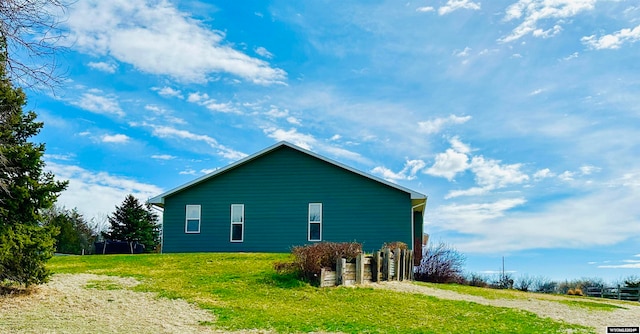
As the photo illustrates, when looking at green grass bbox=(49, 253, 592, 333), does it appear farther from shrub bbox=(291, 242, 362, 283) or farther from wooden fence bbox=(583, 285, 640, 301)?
wooden fence bbox=(583, 285, 640, 301)

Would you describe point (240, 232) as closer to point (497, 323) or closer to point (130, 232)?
point (497, 323)

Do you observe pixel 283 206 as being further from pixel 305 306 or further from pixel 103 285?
pixel 305 306

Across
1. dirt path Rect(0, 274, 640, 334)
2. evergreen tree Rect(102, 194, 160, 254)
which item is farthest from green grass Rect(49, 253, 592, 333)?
evergreen tree Rect(102, 194, 160, 254)

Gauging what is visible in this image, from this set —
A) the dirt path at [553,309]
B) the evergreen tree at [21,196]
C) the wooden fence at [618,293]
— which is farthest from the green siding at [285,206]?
the wooden fence at [618,293]

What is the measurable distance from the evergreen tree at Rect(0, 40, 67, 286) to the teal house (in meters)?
12.7

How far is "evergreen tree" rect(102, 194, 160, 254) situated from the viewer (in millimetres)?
46906

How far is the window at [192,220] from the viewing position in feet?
88.3

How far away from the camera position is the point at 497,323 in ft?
43.3

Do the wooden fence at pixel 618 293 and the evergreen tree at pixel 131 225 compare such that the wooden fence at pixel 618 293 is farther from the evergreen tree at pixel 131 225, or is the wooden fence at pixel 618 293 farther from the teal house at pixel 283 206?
the evergreen tree at pixel 131 225

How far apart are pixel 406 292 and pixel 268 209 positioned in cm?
1070

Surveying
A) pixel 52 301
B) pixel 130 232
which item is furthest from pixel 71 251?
pixel 52 301

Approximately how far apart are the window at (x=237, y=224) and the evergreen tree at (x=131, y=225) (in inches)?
877

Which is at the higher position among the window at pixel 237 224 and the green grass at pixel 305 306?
the window at pixel 237 224

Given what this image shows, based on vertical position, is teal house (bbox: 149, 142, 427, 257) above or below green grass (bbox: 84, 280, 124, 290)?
above
